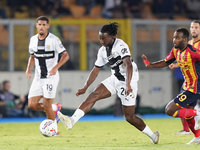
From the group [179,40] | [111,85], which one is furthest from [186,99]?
[111,85]

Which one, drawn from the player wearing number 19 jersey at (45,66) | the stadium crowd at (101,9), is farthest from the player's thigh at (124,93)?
the stadium crowd at (101,9)

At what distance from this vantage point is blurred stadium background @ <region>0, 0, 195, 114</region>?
48.6 ft

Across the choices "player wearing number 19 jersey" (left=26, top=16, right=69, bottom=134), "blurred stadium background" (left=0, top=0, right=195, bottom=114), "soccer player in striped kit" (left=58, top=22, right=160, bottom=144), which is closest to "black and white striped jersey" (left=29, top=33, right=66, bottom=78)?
"player wearing number 19 jersey" (left=26, top=16, right=69, bottom=134)

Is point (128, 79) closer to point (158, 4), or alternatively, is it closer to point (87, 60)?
point (87, 60)

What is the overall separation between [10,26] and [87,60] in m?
2.96

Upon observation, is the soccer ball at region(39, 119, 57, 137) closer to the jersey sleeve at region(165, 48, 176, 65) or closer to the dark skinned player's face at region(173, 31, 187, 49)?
the jersey sleeve at region(165, 48, 176, 65)

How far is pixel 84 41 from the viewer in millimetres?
15234

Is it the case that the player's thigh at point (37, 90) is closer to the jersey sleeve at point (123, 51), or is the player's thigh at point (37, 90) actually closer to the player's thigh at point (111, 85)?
the player's thigh at point (111, 85)

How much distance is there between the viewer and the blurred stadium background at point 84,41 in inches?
583

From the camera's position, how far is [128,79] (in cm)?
661

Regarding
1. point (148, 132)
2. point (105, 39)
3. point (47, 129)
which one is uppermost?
point (105, 39)

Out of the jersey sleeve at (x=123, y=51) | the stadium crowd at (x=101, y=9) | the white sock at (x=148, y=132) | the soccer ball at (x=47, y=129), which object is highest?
the jersey sleeve at (x=123, y=51)

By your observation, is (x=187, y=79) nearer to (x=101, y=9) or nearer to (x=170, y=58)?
(x=170, y=58)

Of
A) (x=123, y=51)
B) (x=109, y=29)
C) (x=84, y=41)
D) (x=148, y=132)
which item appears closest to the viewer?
(x=123, y=51)
